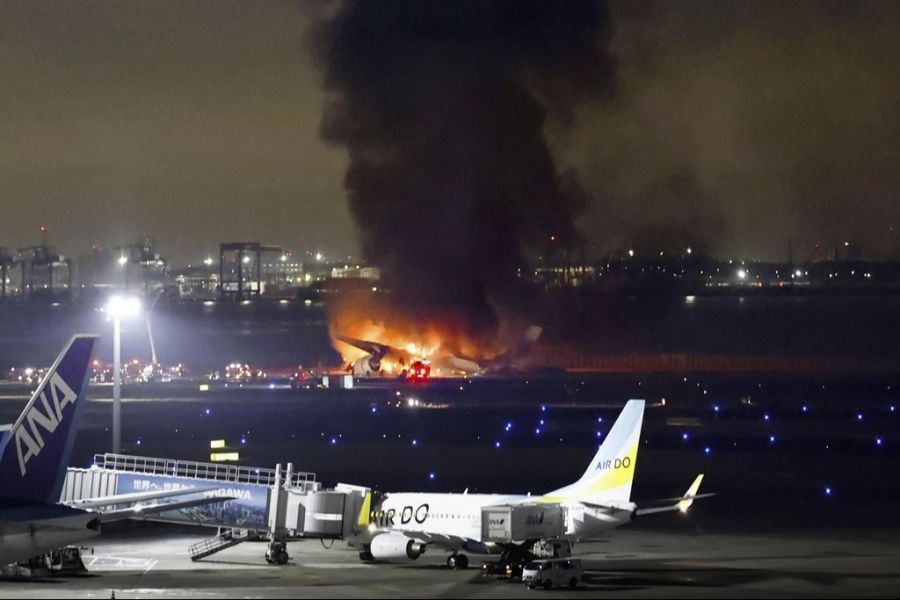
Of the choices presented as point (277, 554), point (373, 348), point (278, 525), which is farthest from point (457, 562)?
point (373, 348)

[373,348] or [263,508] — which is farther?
[373,348]

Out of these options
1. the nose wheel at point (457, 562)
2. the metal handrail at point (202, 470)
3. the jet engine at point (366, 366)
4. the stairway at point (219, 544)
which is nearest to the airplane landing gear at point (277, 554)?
the stairway at point (219, 544)

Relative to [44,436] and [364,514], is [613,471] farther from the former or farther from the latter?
[44,436]

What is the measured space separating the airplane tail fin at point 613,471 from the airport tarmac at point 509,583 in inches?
92.2

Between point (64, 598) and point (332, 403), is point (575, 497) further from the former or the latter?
point (332, 403)

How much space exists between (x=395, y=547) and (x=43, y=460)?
18.2 m

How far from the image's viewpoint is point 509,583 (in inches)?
1729

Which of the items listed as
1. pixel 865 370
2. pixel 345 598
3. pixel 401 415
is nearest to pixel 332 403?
pixel 401 415

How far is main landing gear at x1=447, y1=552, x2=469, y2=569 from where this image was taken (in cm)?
4734

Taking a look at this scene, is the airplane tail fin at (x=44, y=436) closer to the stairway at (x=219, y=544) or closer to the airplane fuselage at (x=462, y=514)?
the airplane fuselage at (x=462, y=514)

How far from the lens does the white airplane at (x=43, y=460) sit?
32.4 metres

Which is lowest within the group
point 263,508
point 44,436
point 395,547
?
point 395,547

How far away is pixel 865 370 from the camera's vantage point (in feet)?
598

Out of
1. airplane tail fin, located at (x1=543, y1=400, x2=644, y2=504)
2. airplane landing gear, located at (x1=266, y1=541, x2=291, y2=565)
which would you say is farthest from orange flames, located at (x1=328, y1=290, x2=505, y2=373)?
airplane tail fin, located at (x1=543, y1=400, x2=644, y2=504)
